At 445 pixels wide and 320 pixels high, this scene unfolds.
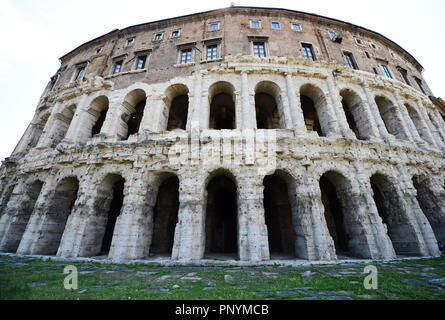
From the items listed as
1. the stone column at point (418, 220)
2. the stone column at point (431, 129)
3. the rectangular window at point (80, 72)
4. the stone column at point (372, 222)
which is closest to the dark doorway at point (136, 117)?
the rectangular window at point (80, 72)

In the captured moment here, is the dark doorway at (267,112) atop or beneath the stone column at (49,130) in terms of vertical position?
atop

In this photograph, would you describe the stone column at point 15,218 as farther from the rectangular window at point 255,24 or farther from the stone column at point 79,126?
the rectangular window at point 255,24

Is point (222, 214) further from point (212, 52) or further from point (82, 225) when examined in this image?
point (212, 52)

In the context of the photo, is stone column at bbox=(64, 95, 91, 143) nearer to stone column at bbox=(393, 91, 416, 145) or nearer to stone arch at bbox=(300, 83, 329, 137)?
stone arch at bbox=(300, 83, 329, 137)

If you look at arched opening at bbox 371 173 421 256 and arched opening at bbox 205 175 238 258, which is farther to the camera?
arched opening at bbox 205 175 238 258

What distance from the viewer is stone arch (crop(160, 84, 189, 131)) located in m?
10.7

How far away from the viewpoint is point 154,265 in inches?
249

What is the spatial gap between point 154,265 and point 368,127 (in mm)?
12428

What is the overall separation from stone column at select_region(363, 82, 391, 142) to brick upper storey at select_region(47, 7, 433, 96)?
2.69m

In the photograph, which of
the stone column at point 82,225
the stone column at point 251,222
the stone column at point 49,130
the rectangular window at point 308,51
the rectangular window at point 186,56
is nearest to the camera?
the stone column at point 251,222

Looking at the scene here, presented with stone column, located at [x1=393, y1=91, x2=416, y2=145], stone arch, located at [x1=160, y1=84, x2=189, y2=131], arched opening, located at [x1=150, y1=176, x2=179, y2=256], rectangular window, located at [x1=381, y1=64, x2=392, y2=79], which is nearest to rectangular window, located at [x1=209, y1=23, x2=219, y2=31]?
stone arch, located at [x1=160, y1=84, x2=189, y2=131]

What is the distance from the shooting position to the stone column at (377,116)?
9.90 meters

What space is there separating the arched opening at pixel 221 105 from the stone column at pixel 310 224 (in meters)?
6.48

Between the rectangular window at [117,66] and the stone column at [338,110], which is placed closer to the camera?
the stone column at [338,110]
